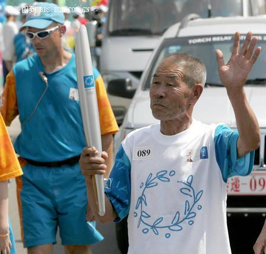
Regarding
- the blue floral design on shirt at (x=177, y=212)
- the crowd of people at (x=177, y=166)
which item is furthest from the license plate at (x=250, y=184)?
the blue floral design on shirt at (x=177, y=212)

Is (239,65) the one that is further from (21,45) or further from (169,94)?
(21,45)

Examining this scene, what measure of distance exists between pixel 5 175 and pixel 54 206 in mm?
1123

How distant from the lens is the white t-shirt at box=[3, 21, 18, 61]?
1544cm

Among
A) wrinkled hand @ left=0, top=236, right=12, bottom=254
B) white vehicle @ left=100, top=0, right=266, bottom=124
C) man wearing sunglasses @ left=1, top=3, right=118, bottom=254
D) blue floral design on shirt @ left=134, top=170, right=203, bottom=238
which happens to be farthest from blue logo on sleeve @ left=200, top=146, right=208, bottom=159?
white vehicle @ left=100, top=0, right=266, bottom=124

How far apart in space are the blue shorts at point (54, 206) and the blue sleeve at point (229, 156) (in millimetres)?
1891

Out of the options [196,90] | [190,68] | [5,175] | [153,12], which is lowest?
[153,12]

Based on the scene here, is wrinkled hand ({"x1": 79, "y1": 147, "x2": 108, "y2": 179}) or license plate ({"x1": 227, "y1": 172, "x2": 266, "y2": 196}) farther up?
wrinkled hand ({"x1": 79, "y1": 147, "x2": 108, "y2": 179})

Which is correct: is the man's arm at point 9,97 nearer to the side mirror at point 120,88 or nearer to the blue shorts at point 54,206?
the blue shorts at point 54,206

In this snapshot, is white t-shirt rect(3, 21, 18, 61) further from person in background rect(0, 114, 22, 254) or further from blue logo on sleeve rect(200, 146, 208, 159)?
blue logo on sleeve rect(200, 146, 208, 159)

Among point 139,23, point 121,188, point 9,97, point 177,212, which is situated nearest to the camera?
point 177,212

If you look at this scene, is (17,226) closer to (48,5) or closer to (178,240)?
(48,5)

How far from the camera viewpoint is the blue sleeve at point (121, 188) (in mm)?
3889

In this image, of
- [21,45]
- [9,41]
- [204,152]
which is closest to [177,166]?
[204,152]

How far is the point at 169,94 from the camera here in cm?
380
